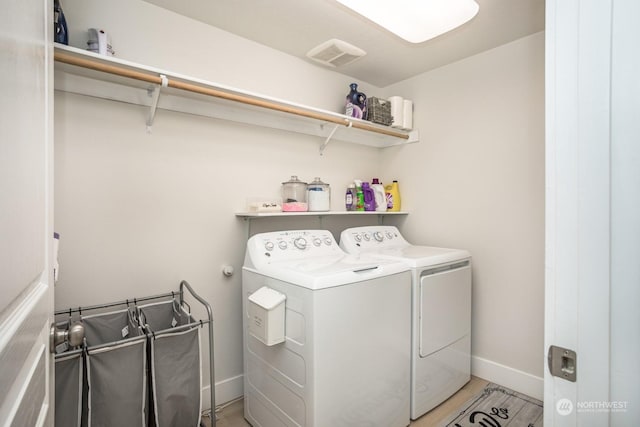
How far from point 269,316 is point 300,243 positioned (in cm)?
64

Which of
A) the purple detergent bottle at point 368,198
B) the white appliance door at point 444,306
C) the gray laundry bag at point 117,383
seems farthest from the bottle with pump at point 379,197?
the gray laundry bag at point 117,383

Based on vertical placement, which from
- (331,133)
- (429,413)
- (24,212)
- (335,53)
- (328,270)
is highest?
(335,53)

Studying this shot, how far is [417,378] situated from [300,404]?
0.78 metres

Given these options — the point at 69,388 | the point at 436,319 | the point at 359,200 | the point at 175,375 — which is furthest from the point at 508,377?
the point at 69,388

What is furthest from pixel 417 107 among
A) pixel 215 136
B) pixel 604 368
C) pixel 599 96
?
pixel 604 368

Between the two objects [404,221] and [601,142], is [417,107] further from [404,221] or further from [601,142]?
[601,142]

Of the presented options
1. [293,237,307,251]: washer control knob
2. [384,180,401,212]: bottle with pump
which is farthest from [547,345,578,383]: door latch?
[384,180,401,212]: bottle with pump

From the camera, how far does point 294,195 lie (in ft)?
7.88

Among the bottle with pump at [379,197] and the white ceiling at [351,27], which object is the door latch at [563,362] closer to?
the white ceiling at [351,27]

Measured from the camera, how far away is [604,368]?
0.53 metres

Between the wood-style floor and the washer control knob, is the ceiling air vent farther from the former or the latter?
the wood-style floor

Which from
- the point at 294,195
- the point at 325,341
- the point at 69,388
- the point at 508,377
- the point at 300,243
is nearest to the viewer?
the point at 69,388

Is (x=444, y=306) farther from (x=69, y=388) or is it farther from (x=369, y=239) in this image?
(x=69, y=388)

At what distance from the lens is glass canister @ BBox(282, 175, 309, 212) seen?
2.26 m
